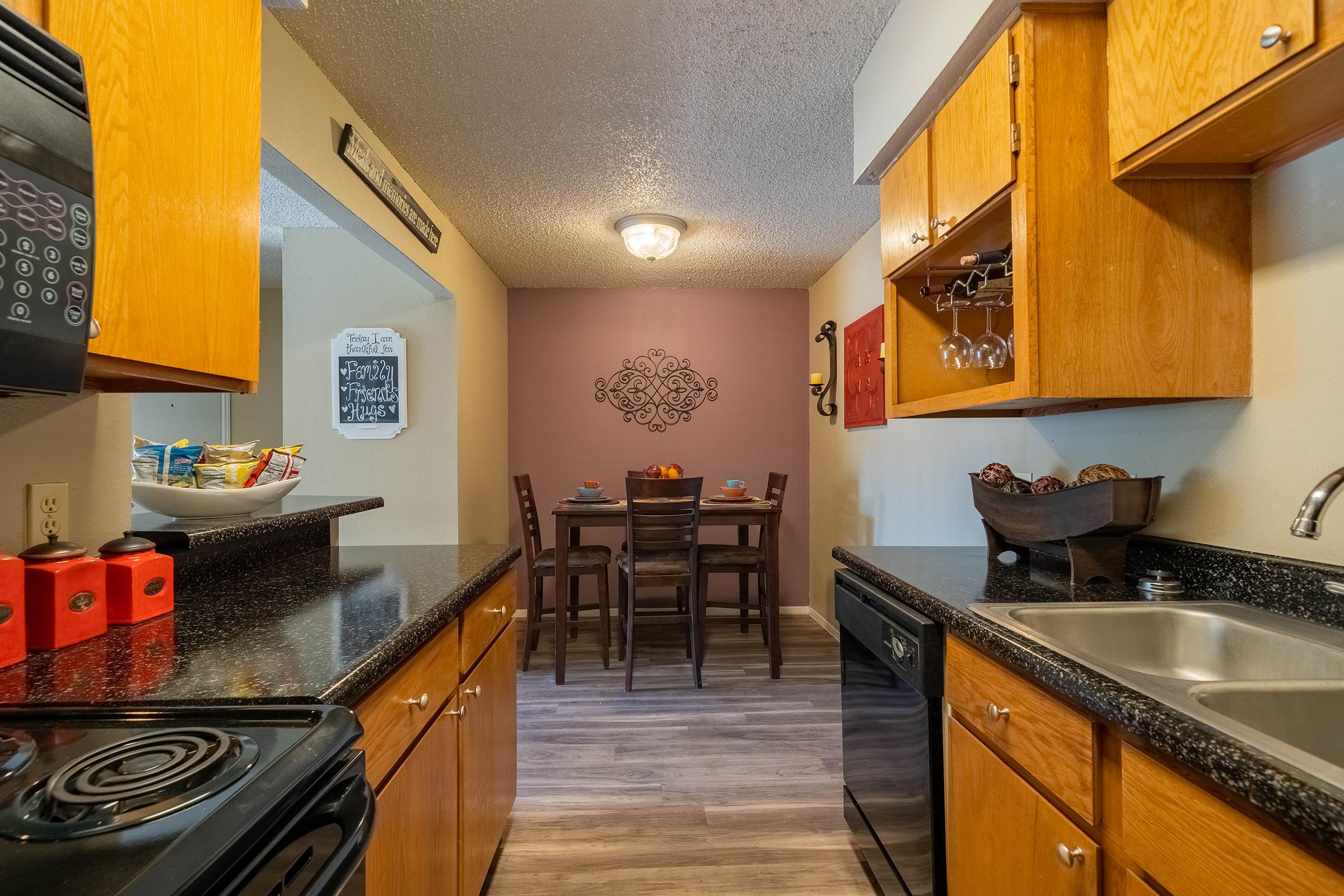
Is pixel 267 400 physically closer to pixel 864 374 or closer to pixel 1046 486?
pixel 864 374

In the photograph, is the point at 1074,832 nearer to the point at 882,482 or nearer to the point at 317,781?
the point at 317,781

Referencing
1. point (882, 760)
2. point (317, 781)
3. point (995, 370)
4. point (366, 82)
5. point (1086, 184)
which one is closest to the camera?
point (317, 781)

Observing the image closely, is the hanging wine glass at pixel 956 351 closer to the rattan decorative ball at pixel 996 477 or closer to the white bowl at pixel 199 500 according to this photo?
the rattan decorative ball at pixel 996 477

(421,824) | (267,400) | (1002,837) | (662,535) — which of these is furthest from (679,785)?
(267,400)

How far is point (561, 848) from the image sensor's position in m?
1.91

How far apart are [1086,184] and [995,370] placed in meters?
0.65

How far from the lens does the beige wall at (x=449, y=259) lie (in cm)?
183

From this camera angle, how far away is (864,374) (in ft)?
11.7

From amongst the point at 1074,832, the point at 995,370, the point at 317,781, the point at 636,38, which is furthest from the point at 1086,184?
the point at 317,781

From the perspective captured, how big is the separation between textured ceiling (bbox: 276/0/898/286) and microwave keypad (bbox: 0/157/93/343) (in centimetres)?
142

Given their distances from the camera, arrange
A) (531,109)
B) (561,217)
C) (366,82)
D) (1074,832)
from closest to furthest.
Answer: (1074,832), (366,82), (531,109), (561,217)

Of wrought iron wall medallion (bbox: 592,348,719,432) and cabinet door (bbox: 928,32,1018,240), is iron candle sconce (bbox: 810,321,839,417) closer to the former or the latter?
wrought iron wall medallion (bbox: 592,348,719,432)

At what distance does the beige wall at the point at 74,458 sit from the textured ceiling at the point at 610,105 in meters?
A: 1.29

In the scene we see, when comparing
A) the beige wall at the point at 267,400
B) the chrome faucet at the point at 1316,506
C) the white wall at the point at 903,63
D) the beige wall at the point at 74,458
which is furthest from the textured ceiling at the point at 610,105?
the beige wall at the point at 267,400
